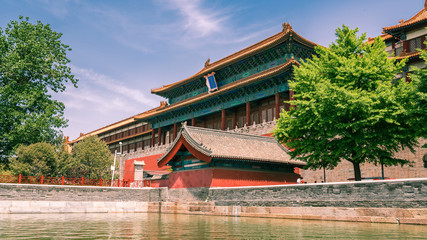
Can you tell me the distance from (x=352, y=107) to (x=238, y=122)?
69.9 feet

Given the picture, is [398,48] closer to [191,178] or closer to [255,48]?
[255,48]

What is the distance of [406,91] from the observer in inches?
614

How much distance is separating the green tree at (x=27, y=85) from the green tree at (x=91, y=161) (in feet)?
12.2

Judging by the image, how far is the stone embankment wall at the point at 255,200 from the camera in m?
11.7

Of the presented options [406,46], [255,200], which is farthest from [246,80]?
[255,200]

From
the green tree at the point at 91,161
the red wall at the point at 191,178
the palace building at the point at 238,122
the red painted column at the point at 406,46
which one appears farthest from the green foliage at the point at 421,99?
the green tree at the point at 91,161

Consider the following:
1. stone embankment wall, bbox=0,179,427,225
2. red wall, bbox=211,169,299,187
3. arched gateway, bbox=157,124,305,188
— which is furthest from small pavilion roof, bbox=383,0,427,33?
stone embankment wall, bbox=0,179,427,225

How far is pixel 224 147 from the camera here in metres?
20.1

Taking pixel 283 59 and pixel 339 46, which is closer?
pixel 339 46

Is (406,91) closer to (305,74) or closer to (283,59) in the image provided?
(305,74)

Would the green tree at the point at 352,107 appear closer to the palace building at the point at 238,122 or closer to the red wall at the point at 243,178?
the red wall at the point at 243,178

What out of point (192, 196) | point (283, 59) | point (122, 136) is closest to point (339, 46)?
point (192, 196)

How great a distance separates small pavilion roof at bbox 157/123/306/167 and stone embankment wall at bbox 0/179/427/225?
6.29 ft

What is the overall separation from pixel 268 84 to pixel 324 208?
1892 cm
